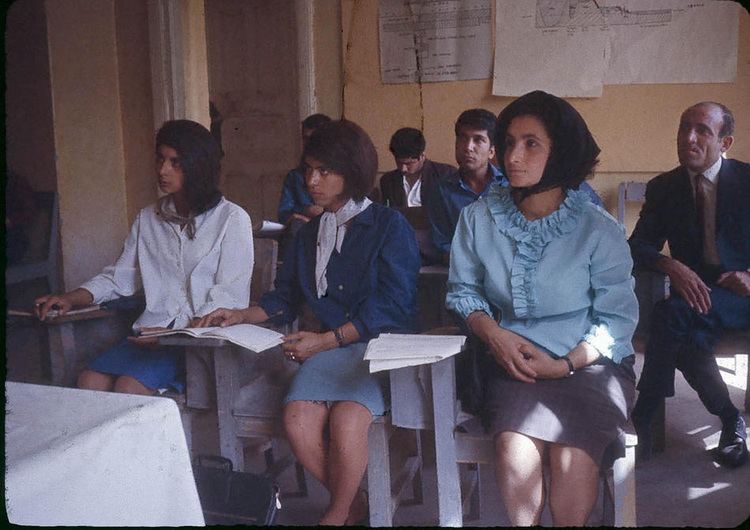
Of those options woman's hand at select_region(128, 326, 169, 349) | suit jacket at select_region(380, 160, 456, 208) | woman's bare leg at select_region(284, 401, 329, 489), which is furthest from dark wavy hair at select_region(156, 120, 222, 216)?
suit jacket at select_region(380, 160, 456, 208)

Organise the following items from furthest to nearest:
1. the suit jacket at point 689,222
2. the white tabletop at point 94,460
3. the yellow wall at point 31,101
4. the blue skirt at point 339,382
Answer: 1. the yellow wall at point 31,101
2. the suit jacket at point 689,222
3. the blue skirt at point 339,382
4. the white tabletop at point 94,460

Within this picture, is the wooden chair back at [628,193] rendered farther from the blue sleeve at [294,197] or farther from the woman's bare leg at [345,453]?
the woman's bare leg at [345,453]

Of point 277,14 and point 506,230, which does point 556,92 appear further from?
point 506,230

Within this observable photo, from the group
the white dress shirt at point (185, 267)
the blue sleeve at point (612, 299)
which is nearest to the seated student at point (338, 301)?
the white dress shirt at point (185, 267)

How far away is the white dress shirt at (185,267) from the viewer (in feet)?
8.27

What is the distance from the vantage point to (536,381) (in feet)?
6.48

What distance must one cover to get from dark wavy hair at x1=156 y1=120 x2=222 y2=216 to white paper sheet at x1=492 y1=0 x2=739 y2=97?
9.79 feet

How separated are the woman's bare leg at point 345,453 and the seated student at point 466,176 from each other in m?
1.58

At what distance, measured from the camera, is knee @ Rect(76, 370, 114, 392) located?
7.81ft

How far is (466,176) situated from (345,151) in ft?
4.57

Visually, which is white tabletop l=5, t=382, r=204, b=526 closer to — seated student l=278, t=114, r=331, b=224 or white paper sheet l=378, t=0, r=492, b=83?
seated student l=278, t=114, r=331, b=224

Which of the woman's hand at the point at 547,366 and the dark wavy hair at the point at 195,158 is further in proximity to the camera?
the dark wavy hair at the point at 195,158

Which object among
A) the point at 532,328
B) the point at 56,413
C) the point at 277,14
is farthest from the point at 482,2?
the point at 56,413

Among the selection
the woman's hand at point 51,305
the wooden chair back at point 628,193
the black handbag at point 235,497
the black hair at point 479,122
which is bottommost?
the black handbag at point 235,497
